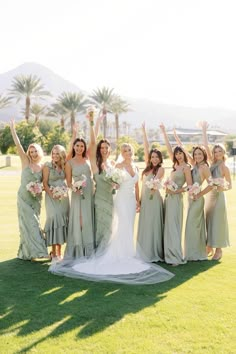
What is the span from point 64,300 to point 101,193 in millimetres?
2816

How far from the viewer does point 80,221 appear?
8.90 meters

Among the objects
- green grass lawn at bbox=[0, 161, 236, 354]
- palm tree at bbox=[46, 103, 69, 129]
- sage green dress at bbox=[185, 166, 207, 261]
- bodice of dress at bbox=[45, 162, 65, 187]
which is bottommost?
green grass lawn at bbox=[0, 161, 236, 354]

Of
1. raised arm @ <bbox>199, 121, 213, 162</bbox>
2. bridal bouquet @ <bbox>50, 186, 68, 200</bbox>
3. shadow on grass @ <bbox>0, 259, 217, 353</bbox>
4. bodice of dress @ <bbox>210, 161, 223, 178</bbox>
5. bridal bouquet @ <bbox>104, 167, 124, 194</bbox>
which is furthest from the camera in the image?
raised arm @ <bbox>199, 121, 213, 162</bbox>

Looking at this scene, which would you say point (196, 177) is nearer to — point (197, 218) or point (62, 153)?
point (197, 218)

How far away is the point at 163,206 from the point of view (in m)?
9.27

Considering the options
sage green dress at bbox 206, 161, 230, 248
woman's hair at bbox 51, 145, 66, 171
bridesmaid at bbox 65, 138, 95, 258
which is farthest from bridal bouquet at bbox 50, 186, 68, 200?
sage green dress at bbox 206, 161, 230, 248

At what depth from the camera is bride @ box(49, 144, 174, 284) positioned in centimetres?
787

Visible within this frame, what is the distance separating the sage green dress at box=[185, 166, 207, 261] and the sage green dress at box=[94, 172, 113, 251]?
1739 millimetres

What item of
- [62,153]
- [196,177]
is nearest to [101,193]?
[62,153]

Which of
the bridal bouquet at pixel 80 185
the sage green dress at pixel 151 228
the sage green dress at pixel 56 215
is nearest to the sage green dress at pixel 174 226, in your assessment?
the sage green dress at pixel 151 228

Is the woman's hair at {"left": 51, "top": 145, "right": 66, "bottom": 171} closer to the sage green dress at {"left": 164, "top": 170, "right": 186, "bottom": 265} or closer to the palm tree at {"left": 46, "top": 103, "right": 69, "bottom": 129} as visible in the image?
the sage green dress at {"left": 164, "top": 170, "right": 186, "bottom": 265}

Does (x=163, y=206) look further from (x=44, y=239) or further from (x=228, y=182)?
(x=44, y=239)

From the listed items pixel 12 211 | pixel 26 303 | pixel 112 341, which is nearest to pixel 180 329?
pixel 112 341

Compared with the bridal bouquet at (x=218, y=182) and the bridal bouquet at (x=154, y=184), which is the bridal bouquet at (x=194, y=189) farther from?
the bridal bouquet at (x=154, y=184)
